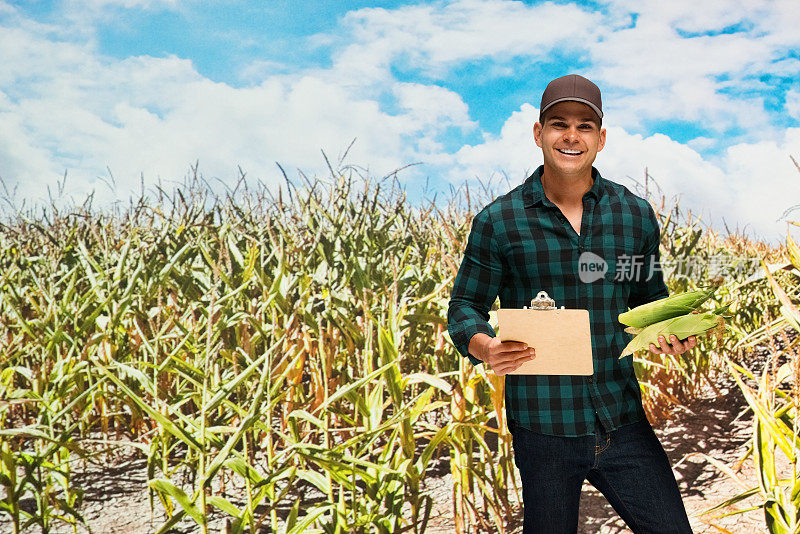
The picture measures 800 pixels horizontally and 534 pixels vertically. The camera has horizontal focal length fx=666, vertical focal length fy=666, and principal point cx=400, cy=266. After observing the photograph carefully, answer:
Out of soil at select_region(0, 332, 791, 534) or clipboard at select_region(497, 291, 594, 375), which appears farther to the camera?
soil at select_region(0, 332, 791, 534)

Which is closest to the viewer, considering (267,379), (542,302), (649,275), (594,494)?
(542,302)

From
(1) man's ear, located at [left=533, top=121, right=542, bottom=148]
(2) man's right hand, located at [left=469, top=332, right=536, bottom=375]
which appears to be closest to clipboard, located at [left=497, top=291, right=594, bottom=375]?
(2) man's right hand, located at [left=469, top=332, right=536, bottom=375]

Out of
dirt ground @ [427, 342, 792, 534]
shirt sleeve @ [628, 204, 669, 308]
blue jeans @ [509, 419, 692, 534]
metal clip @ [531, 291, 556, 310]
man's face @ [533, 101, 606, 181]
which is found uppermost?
man's face @ [533, 101, 606, 181]

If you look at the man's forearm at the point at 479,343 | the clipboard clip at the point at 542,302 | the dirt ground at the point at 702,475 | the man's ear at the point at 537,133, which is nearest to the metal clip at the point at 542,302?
the clipboard clip at the point at 542,302

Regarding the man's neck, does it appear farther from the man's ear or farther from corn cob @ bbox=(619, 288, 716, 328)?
corn cob @ bbox=(619, 288, 716, 328)

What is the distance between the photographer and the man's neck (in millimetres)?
1262

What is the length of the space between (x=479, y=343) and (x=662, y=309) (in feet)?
1.03

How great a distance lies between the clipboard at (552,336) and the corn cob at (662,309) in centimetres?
11

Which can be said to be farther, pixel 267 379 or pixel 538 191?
pixel 267 379

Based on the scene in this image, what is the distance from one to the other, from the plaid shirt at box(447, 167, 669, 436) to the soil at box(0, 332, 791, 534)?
0.66m

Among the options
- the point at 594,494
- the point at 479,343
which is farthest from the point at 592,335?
the point at 594,494

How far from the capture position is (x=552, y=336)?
1.08 meters

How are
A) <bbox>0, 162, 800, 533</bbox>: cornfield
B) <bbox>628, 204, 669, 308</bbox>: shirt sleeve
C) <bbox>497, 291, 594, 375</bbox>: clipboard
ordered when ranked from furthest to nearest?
<bbox>0, 162, 800, 533</bbox>: cornfield
<bbox>628, 204, 669, 308</bbox>: shirt sleeve
<bbox>497, 291, 594, 375</bbox>: clipboard

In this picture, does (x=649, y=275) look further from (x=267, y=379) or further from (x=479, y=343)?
(x=267, y=379)
